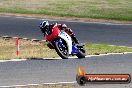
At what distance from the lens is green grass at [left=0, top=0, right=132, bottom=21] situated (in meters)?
41.9

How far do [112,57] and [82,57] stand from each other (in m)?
1.21

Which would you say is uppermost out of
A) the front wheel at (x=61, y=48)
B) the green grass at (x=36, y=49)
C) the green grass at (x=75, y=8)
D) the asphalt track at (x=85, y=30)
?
the front wheel at (x=61, y=48)

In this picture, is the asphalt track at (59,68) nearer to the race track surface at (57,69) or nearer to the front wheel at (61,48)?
the race track surface at (57,69)

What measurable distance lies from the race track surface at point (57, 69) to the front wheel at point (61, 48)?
0.52 meters

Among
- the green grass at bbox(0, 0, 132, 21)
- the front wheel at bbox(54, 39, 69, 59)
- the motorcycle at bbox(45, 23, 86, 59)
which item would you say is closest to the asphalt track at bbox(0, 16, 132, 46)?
the green grass at bbox(0, 0, 132, 21)

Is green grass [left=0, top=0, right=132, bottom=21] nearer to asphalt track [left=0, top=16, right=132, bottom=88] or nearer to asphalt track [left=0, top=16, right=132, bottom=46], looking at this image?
asphalt track [left=0, top=16, right=132, bottom=46]

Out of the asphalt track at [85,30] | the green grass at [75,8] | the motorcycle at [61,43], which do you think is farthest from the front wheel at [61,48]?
the green grass at [75,8]

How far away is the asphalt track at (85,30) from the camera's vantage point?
3008 centimetres

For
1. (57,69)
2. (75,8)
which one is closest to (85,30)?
(75,8)

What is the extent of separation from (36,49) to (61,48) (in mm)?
4254

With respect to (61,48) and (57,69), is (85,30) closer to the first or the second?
(61,48)

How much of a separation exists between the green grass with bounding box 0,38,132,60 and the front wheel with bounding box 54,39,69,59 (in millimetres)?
610

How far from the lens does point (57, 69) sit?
18953 millimetres

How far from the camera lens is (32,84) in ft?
54.2
